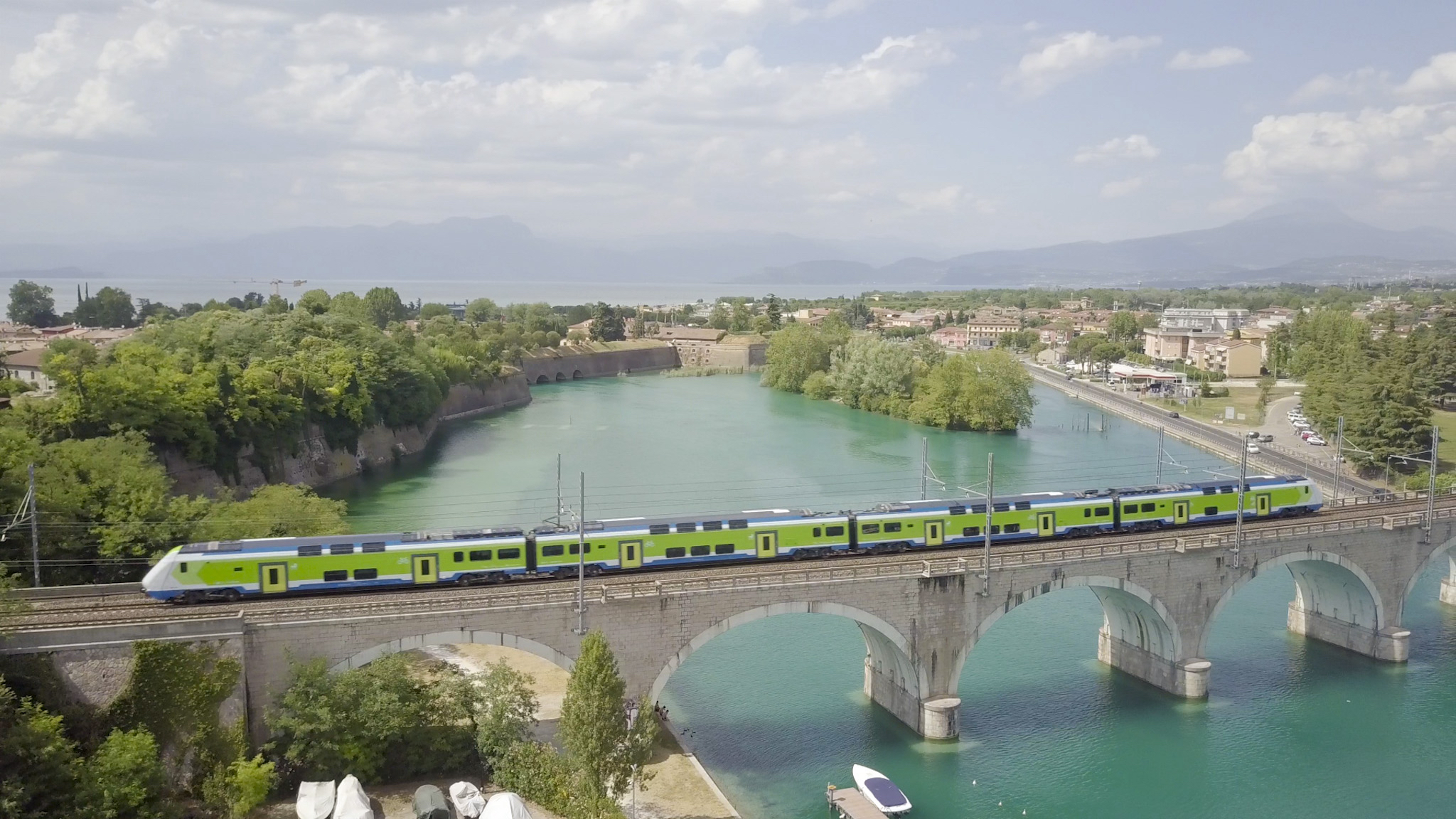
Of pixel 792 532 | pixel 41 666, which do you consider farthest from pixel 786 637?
pixel 41 666

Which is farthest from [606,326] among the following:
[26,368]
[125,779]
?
[125,779]

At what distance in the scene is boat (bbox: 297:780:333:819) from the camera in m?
21.3

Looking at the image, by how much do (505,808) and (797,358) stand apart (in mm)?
87627

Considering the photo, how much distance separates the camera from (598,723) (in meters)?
21.8

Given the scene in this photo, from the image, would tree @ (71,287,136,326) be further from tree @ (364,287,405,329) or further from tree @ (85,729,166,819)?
tree @ (85,729,166,819)

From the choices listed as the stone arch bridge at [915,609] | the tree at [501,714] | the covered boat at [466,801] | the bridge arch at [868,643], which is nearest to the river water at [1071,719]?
the stone arch bridge at [915,609]

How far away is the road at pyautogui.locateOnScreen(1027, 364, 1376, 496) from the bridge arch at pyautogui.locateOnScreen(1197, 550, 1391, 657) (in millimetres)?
9121

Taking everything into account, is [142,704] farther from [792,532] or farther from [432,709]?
[792,532]

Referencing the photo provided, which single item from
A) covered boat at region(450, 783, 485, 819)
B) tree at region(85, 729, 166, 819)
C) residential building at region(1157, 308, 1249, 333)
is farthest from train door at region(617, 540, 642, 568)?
residential building at region(1157, 308, 1249, 333)

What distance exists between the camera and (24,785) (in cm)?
1917

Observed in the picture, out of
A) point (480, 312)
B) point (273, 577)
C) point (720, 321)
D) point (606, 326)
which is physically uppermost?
point (480, 312)

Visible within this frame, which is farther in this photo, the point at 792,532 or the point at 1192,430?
the point at 1192,430

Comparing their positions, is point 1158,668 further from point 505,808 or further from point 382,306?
point 382,306

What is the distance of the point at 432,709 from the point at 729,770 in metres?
7.90
